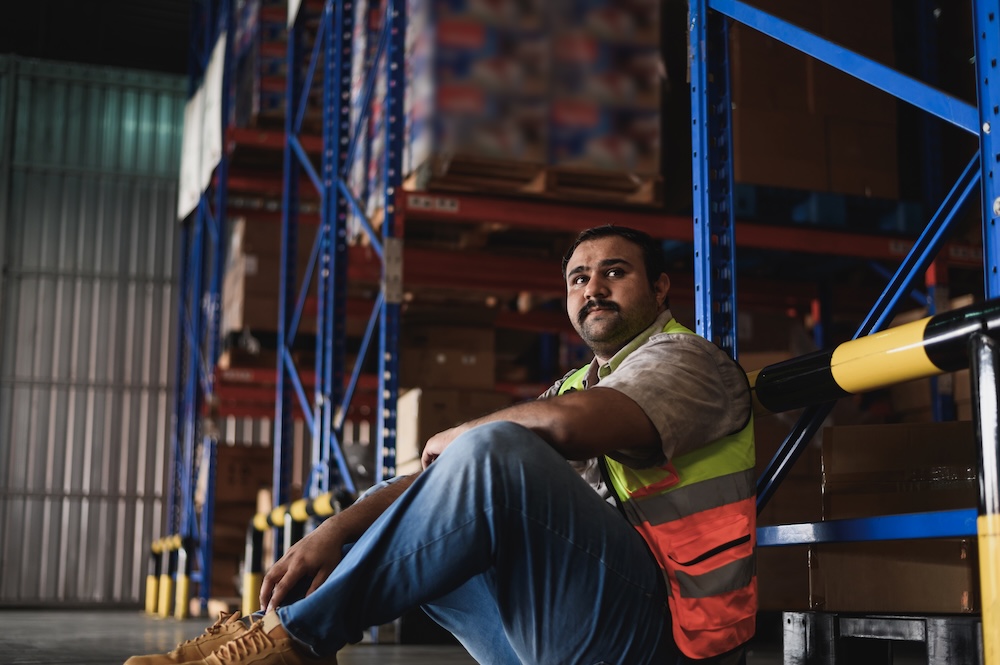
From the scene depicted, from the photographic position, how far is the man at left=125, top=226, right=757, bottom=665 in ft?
6.66

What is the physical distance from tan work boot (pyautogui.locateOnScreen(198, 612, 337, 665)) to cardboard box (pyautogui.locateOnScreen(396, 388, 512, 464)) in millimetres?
4157

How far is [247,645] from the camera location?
2.07 m

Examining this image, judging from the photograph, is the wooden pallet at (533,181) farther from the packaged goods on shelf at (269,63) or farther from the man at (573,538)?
the man at (573,538)

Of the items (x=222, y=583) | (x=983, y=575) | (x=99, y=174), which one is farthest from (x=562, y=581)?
(x=99, y=174)

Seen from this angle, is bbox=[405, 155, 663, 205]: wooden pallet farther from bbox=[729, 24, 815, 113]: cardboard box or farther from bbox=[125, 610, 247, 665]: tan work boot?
bbox=[125, 610, 247, 665]: tan work boot

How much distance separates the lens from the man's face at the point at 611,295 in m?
2.59

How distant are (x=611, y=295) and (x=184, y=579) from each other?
Result: 8683mm

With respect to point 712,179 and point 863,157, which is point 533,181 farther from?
point 712,179

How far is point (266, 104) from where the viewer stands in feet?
29.0

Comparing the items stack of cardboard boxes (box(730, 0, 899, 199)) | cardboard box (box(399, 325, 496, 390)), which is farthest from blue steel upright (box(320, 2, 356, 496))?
stack of cardboard boxes (box(730, 0, 899, 199))

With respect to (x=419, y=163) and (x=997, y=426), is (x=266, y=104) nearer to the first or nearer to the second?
(x=419, y=163)

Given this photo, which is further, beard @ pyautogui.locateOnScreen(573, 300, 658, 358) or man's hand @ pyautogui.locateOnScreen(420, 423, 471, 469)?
beard @ pyautogui.locateOnScreen(573, 300, 658, 358)

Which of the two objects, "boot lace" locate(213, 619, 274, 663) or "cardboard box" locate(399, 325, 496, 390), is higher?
"cardboard box" locate(399, 325, 496, 390)

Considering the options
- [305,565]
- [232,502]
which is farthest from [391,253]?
[232,502]
